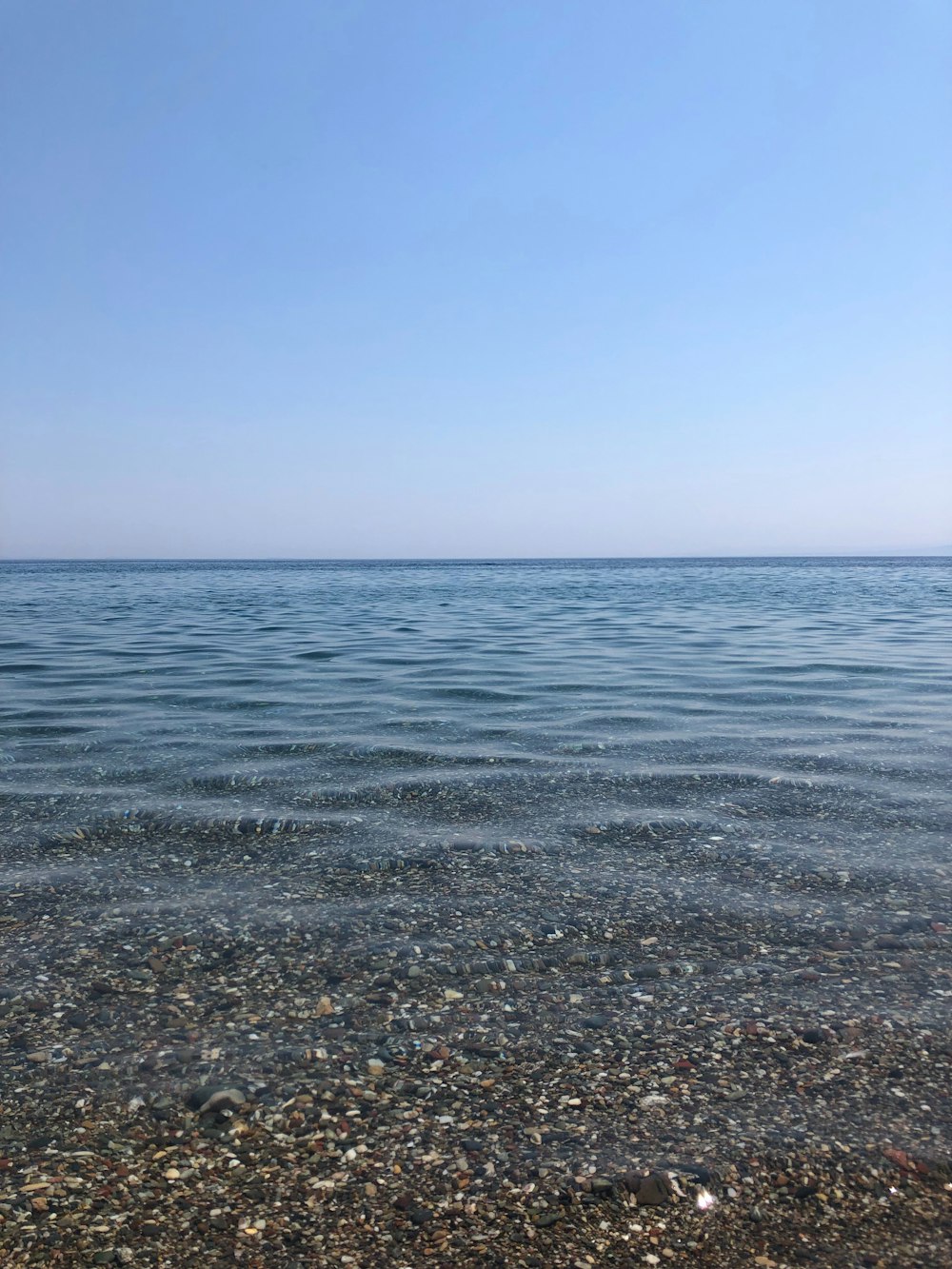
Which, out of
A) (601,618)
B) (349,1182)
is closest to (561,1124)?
(349,1182)

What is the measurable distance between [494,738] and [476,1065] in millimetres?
7215

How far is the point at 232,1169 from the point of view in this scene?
11.6 ft

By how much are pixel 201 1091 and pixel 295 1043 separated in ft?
1.73

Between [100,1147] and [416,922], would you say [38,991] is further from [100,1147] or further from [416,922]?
[416,922]

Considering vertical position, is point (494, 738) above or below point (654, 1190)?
above

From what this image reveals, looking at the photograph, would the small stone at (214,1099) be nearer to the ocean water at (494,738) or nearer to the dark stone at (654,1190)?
the dark stone at (654,1190)

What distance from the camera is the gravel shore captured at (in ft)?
10.7

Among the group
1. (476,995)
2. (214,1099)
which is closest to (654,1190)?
(476,995)

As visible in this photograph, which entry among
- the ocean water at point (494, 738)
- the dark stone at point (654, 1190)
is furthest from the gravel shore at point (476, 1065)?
the ocean water at point (494, 738)

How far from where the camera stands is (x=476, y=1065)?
425 centimetres

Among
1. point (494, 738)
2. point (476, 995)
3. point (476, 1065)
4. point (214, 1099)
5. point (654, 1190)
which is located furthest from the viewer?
point (494, 738)

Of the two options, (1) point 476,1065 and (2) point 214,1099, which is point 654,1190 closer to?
(1) point 476,1065

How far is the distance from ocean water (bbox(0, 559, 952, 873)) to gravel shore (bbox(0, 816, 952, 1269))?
1170 mm

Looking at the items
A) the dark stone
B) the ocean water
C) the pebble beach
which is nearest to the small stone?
the pebble beach
